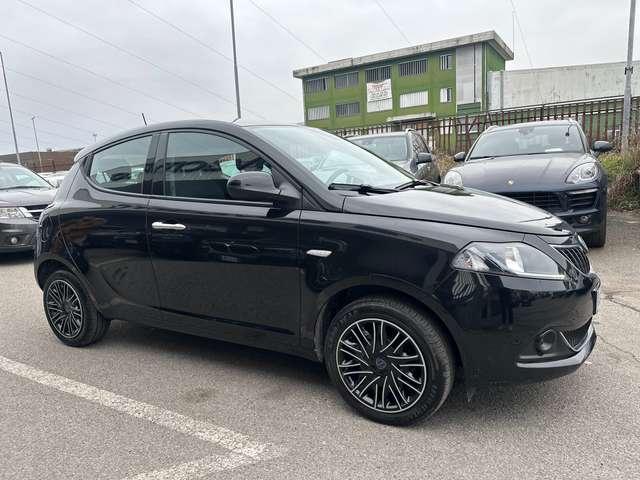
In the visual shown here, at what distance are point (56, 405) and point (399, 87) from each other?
50.2 m

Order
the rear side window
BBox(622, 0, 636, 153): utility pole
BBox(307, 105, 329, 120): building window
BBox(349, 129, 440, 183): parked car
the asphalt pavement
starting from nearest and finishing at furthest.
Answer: the asphalt pavement → the rear side window → BBox(349, 129, 440, 183): parked car → BBox(622, 0, 636, 153): utility pole → BBox(307, 105, 329, 120): building window

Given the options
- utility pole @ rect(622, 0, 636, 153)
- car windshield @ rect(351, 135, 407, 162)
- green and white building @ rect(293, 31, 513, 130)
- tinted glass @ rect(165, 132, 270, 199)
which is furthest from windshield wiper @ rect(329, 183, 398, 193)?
green and white building @ rect(293, 31, 513, 130)

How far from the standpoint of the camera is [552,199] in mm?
5656

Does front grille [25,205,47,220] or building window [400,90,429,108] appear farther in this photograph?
building window [400,90,429,108]

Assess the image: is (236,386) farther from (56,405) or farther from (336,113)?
(336,113)

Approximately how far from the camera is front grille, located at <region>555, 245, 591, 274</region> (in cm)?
269

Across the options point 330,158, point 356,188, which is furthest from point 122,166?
point 356,188

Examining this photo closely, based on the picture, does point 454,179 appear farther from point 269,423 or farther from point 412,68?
point 412,68

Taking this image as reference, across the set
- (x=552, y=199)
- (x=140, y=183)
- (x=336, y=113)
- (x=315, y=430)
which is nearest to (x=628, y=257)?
(x=552, y=199)

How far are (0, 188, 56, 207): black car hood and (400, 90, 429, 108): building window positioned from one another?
44409mm

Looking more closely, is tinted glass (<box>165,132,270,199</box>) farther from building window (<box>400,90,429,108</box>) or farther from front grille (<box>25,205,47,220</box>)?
building window (<box>400,90,429,108</box>)

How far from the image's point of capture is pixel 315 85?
5519 cm

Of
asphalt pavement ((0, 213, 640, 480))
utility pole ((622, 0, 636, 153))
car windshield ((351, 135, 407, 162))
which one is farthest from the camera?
utility pole ((622, 0, 636, 153))

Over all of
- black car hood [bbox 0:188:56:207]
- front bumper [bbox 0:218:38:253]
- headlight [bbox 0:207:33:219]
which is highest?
black car hood [bbox 0:188:56:207]
